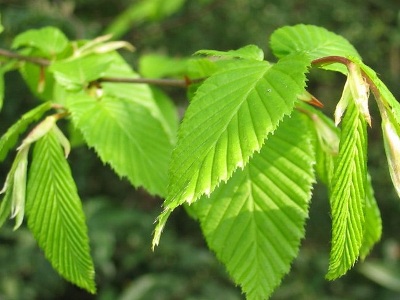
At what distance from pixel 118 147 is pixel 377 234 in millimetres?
442

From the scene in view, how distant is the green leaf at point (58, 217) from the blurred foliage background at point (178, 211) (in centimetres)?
157

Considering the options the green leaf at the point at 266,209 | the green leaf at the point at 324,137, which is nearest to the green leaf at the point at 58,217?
the green leaf at the point at 266,209

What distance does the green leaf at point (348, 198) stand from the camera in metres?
0.70

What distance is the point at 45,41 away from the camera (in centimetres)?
135

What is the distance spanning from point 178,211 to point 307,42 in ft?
9.61

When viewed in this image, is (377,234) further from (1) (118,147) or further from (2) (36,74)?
(2) (36,74)

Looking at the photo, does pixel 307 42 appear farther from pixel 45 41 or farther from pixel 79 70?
pixel 45 41

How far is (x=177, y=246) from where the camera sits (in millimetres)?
3295

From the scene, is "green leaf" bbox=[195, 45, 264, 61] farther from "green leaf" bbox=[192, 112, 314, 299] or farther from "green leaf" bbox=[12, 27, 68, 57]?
"green leaf" bbox=[12, 27, 68, 57]

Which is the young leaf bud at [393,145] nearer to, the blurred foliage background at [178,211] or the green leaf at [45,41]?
the green leaf at [45,41]

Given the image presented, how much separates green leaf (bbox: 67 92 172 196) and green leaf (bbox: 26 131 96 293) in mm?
88

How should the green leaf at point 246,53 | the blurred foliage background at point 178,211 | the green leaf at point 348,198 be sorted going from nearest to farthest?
1. the green leaf at point 348,198
2. the green leaf at point 246,53
3. the blurred foliage background at point 178,211

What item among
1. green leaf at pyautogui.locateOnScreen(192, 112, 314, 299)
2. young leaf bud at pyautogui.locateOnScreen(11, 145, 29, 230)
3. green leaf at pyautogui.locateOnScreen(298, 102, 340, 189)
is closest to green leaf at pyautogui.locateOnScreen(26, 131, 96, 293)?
young leaf bud at pyautogui.locateOnScreen(11, 145, 29, 230)

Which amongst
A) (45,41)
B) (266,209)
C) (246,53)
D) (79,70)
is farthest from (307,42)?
(45,41)
